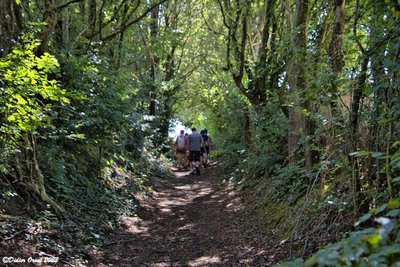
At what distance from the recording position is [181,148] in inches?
684

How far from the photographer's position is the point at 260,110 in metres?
10.6

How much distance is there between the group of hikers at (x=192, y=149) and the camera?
15281 mm

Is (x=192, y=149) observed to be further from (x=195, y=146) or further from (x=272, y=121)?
(x=272, y=121)

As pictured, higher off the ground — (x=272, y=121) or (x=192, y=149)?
(x=272, y=121)

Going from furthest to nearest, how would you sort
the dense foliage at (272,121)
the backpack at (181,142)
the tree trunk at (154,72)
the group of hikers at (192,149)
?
the backpack at (181,142), the group of hikers at (192,149), the tree trunk at (154,72), the dense foliage at (272,121)

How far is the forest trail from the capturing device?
5.43 metres

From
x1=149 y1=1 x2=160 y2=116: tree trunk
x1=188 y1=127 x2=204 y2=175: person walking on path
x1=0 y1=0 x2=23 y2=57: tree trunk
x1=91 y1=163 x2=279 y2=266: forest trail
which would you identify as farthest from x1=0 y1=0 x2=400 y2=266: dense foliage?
x1=188 y1=127 x2=204 y2=175: person walking on path

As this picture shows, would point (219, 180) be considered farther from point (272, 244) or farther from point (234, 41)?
point (272, 244)

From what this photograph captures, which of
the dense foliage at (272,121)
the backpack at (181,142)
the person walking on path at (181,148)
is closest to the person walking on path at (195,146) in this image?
the person walking on path at (181,148)

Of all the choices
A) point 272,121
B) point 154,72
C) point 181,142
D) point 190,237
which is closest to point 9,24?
point 190,237

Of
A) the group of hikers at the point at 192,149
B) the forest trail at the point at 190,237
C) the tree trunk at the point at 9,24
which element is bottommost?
the forest trail at the point at 190,237

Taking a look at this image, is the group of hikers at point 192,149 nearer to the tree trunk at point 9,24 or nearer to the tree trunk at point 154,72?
the tree trunk at point 154,72

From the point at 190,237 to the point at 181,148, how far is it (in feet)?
35.3

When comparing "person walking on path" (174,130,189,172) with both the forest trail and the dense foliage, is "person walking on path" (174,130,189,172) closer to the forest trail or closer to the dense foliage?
the dense foliage
